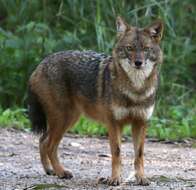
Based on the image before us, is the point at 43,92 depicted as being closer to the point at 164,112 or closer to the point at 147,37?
the point at 147,37

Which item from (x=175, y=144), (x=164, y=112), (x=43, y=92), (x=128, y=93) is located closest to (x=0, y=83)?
(x=164, y=112)

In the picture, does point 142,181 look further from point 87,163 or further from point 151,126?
point 151,126

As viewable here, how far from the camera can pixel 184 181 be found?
7586mm

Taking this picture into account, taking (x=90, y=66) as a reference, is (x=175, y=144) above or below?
below

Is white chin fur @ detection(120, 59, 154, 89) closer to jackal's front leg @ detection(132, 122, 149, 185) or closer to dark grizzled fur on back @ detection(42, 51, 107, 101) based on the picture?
jackal's front leg @ detection(132, 122, 149, 185)

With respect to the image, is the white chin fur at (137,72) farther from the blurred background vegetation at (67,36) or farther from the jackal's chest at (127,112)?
the blurred background vegetation at (67,36)

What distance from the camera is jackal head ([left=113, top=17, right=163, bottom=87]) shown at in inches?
295

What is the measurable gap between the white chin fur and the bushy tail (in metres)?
1.21

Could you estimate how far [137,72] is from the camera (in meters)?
→ 7.64

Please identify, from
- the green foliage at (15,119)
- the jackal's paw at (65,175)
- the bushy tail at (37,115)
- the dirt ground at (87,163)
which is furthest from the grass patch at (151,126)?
the jackal's paw at (65,175)

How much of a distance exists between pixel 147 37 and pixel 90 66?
95 cm

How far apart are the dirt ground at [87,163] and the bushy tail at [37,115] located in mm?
455

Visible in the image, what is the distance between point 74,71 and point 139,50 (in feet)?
3.65

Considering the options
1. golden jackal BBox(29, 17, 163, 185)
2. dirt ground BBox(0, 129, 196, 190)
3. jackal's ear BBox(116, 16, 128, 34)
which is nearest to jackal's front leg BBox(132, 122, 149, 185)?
golden jackal BBox(29, 17, 163, 185)
